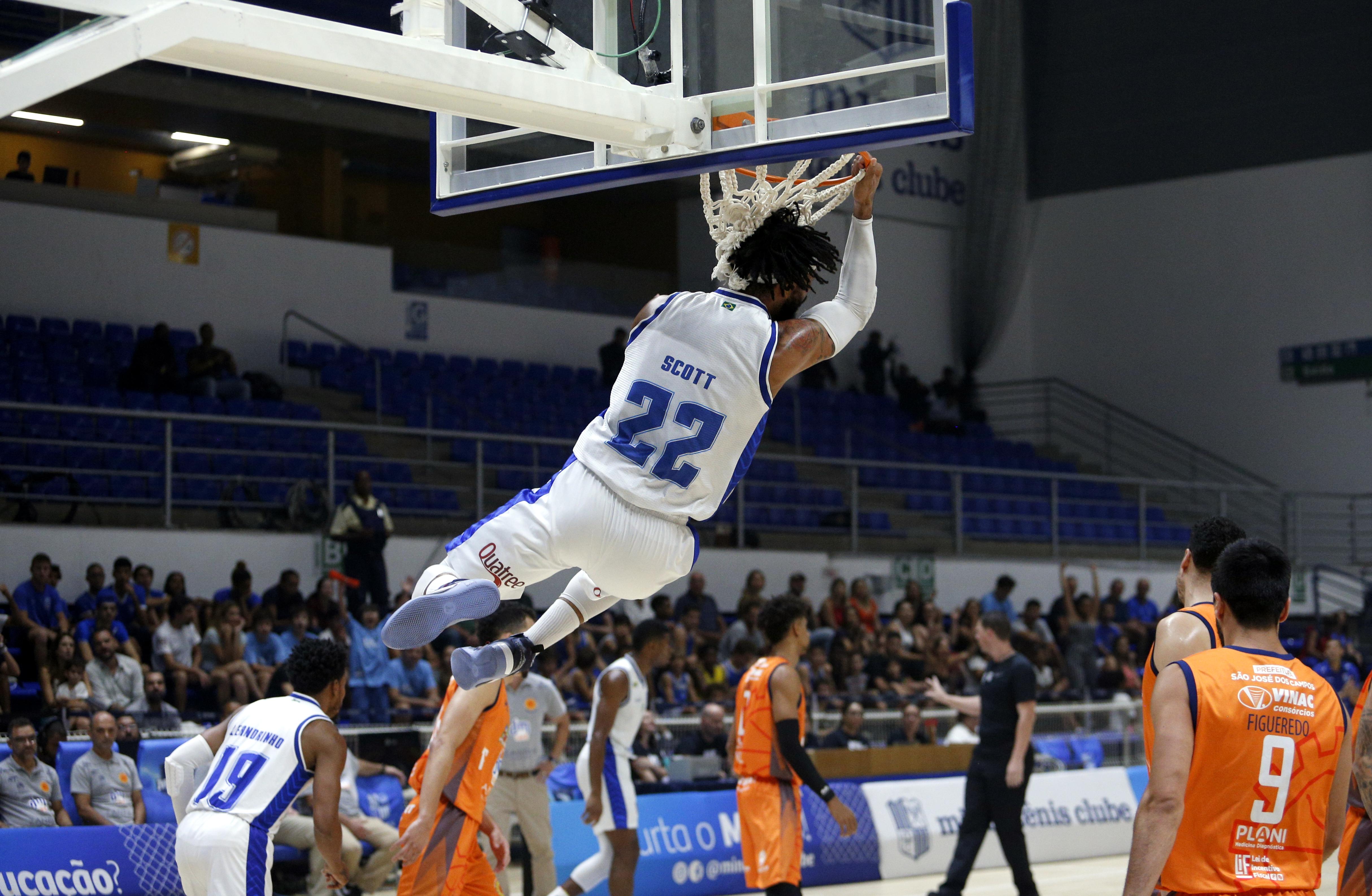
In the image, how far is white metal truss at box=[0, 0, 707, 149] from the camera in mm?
3639

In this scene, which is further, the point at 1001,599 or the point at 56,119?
the point at 56,119

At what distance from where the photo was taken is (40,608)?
1198 cm

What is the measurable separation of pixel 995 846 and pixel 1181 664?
31.5 ft

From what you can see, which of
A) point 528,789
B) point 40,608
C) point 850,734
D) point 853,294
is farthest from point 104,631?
point 853,294

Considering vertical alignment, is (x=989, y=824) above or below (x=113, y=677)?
below

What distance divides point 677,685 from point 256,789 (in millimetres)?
7826

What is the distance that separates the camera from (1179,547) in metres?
23.3

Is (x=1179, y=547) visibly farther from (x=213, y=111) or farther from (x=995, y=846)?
(x=213, y=111)

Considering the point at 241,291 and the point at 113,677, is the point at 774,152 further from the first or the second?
the point at 241,291

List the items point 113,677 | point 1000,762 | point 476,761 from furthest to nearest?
point 113,677, point 1000,762, point 476,761

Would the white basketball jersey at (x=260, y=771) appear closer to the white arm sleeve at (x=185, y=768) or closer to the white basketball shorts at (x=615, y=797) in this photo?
the white arm sleeve at (x=185, y=768)

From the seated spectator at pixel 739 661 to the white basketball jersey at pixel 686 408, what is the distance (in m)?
6.38

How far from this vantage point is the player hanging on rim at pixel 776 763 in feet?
27.0

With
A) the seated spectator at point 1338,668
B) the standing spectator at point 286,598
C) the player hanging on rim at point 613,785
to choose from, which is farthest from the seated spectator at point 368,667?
the seated spectator at point 1338,668
